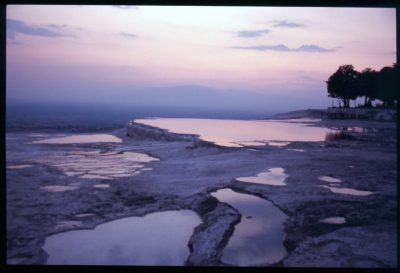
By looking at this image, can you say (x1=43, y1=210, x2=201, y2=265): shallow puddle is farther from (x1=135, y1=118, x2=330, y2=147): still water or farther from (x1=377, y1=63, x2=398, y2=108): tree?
(x1=377, y1=63, x2=398, y2=108): tree

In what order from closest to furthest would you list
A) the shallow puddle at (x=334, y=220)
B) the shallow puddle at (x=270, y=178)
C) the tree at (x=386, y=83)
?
the shallow puddle at (x=334, y=220), the shallow puddle at (x=270, y=178), the tree at (x=386, y=83)

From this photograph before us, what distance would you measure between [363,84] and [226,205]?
23789 mm

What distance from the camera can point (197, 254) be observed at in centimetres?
431

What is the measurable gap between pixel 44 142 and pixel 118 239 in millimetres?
8585

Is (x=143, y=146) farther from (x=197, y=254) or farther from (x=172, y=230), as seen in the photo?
(x=197, y=254)

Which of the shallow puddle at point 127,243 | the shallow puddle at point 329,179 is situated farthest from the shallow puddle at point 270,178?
the shallow puddle at point 127,243

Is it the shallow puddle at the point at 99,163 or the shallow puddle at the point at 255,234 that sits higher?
the shallow puddle at the point at 99,163

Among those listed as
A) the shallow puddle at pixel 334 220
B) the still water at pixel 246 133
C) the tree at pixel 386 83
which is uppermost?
the tree at pixel 386 83

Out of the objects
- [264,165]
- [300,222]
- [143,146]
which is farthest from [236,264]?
[143,146]

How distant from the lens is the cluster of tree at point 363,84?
25.5 m

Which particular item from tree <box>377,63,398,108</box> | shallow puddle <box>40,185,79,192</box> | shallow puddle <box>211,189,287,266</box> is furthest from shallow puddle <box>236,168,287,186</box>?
tree <box>377,63,398,108</box>

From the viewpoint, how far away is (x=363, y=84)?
1043 inches

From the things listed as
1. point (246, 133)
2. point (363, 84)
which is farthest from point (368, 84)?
point (246, 133)

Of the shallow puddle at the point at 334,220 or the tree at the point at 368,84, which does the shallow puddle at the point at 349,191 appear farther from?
the tree at the point at 368,84
